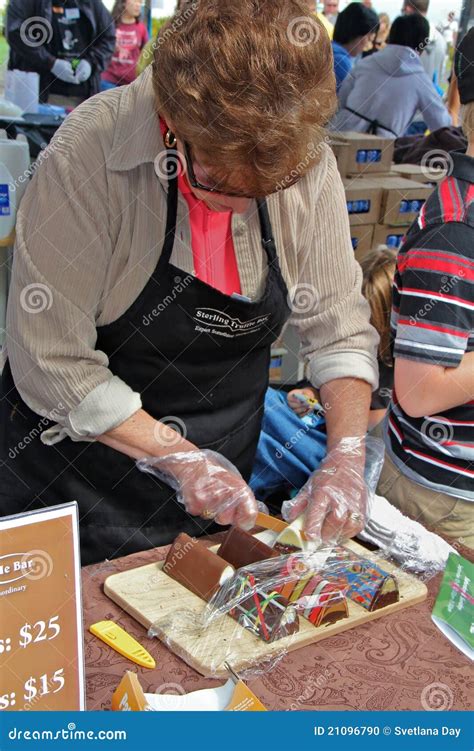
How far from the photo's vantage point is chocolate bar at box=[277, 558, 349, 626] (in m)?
1.37

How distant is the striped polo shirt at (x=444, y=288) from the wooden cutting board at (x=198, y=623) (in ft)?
1.50

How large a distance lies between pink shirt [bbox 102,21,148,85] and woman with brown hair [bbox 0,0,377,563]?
4.63 m

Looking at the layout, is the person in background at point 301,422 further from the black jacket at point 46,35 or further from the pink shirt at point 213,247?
the black jacket at point 46,35

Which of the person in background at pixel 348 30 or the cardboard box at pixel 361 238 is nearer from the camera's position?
the cardboard box at pixel 361 238

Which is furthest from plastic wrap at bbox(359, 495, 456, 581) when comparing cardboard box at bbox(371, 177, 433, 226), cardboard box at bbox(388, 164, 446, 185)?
cardboard box at bbox(388, 164, 446, 185)

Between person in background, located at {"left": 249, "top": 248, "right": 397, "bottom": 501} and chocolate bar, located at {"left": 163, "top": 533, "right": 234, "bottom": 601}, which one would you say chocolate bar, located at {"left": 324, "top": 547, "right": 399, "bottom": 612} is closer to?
chocolate bar, located at {"left": 163, "top": 533, "right": 234, "bottom": 601}

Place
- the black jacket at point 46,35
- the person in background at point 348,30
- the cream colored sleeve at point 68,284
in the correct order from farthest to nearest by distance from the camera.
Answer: the person in background at point 348,30 → the black jacket at point 46,35 → the cream colored sleeve at point 68,284

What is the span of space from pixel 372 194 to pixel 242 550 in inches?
92.3

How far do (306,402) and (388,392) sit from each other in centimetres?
30

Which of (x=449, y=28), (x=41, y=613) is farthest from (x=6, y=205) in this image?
(x=449, y=28)

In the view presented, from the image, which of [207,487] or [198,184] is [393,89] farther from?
[207,487]

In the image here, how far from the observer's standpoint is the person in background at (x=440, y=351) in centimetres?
167

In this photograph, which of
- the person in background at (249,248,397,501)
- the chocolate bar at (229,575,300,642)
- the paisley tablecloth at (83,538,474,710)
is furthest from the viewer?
the person in background at (249,248,397,501)

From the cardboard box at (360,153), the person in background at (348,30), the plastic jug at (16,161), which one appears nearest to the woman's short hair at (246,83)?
the plastic jug at (16,161)
